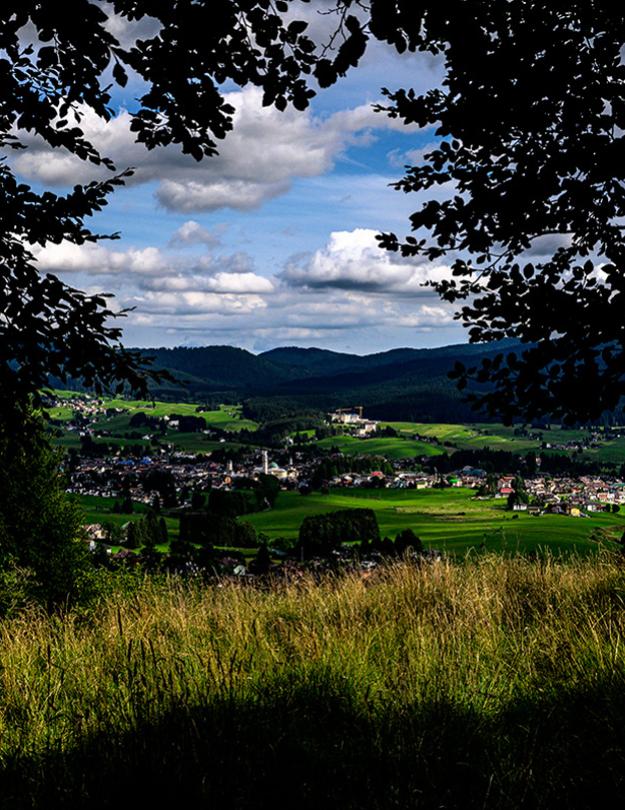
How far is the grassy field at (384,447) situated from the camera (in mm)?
169625

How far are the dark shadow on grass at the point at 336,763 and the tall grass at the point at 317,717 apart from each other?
1cm

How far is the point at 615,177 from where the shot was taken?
12.4ft

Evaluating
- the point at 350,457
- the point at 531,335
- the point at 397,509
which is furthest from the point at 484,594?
the point at 350,457

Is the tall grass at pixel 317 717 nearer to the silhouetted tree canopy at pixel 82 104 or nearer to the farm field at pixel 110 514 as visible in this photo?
the silhouetted tree canopy at pixel 82 104

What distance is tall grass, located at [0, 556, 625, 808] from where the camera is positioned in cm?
405

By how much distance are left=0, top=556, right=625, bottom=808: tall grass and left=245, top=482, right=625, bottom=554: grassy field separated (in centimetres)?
4745

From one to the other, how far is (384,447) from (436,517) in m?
84.7

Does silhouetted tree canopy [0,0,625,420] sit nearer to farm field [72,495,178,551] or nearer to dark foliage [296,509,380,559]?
dark foliage [296,509,380,559]

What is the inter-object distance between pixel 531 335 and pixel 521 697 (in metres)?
3.03

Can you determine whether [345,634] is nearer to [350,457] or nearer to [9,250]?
[9,250]

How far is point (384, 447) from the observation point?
174 meters

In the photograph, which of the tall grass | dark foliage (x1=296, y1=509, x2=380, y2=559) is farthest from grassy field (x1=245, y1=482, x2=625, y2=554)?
the tall grass

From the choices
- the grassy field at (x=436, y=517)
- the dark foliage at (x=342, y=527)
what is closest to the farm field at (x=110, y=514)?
the grassy field at (x=436, y=517)

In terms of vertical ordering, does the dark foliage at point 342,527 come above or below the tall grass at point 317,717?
below
